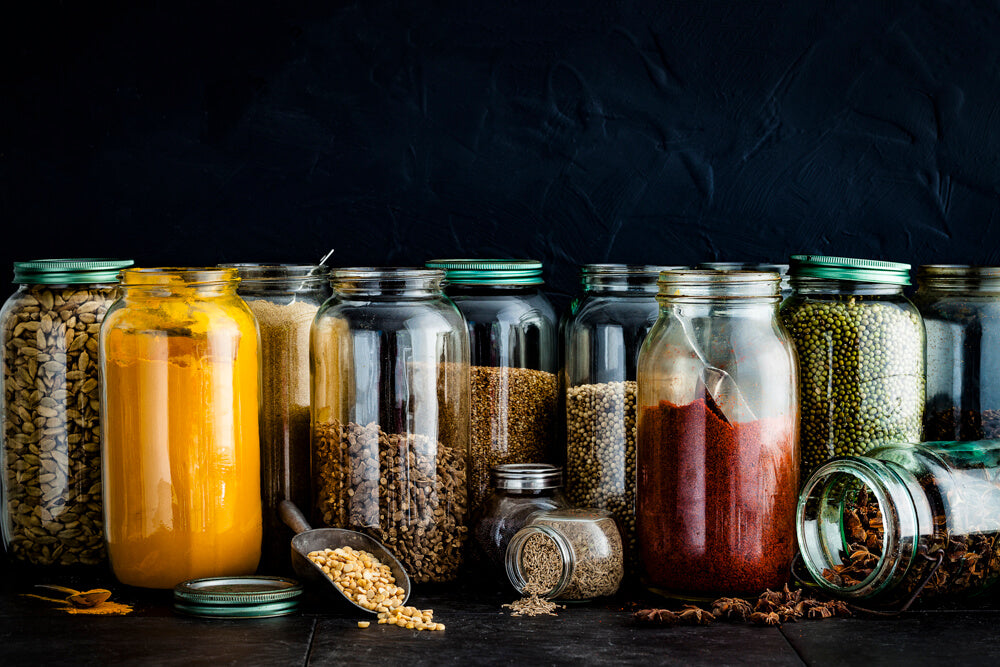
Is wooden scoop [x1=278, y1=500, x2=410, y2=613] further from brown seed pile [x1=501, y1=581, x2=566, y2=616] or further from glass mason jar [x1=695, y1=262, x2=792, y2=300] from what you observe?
glass mason jar [x1=695, y1=262, x2=792, y2=300]

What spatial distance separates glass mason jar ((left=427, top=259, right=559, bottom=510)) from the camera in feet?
4.79

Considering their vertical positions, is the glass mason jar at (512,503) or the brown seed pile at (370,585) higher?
the glass mason jar at (512,503)

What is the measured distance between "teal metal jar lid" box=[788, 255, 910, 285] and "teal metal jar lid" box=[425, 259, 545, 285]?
38cm

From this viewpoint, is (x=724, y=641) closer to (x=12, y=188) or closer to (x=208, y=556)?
(x=208, y=556)

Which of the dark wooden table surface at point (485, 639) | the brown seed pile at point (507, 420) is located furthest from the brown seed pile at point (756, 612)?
the brown seed pile at point (507, 420)

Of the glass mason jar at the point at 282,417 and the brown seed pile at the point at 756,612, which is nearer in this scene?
the brown seed pile at the point at 756,612

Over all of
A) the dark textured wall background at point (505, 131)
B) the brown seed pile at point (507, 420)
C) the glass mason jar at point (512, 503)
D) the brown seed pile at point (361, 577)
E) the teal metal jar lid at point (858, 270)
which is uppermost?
the dark textured wall background at point (505, 131)

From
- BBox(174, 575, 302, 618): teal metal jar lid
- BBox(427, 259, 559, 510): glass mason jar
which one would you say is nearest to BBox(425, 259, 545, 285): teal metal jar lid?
BBox(427, 259, 559, 510): glass mason jar

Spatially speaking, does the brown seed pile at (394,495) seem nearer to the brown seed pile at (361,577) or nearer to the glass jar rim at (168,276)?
the brown seed pile at (361,577)

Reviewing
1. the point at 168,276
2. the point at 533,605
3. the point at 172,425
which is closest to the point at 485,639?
the point at 533,605

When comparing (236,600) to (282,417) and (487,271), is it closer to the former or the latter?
(282,417)

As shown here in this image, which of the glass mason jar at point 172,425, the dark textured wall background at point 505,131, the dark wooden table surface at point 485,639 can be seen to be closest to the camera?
the dark wooden table surface at point 485,639

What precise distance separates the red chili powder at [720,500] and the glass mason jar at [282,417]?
479mm

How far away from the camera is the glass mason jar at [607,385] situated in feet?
4.61
